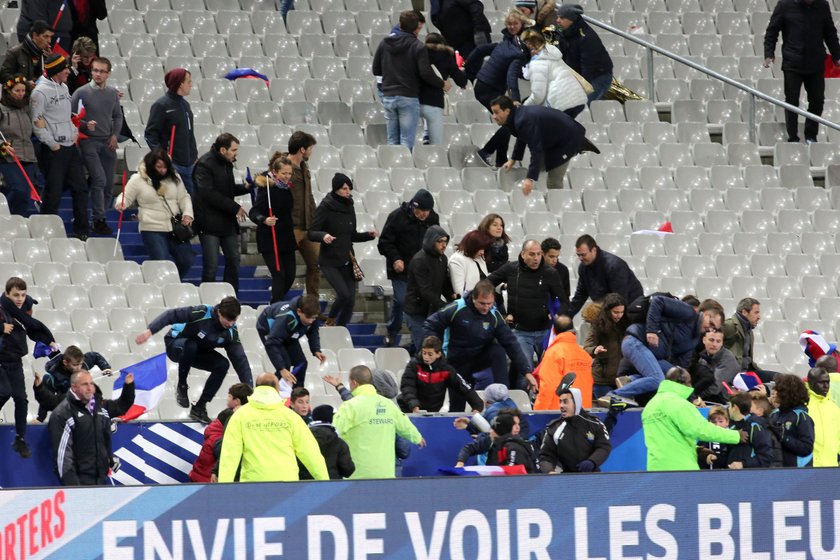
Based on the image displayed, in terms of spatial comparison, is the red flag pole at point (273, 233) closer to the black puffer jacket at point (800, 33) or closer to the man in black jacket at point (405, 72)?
the man in black jacket at point (405, 72)

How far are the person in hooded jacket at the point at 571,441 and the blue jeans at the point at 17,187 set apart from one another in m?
5.64

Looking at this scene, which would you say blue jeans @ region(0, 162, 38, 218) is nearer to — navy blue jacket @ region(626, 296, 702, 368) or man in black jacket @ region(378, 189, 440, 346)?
man in black jacket @ region(378, 189, 440, 346)

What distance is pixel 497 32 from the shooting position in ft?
61.1

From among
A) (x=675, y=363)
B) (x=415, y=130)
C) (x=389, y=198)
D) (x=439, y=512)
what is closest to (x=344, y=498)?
(x=439, y=512)

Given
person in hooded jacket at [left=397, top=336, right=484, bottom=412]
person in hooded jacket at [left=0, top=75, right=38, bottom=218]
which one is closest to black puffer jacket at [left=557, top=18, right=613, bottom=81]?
person in hooded jacket at [left=0, top=75, right=38, bottom=218]

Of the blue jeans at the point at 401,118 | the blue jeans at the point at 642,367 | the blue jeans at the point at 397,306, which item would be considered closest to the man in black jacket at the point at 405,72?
the blue jeans at the point at 401,118

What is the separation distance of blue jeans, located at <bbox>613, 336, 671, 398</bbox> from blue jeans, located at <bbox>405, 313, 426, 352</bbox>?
164 cm

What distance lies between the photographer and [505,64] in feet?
55.1

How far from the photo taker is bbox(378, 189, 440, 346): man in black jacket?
14.3 meters

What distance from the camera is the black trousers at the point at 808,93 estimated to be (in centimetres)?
1808

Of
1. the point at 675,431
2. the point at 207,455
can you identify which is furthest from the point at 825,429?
the point at 207,455

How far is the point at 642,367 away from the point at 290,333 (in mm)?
2563

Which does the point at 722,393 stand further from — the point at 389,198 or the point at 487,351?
the point at 389,198

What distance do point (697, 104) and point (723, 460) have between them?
22.8 ft
